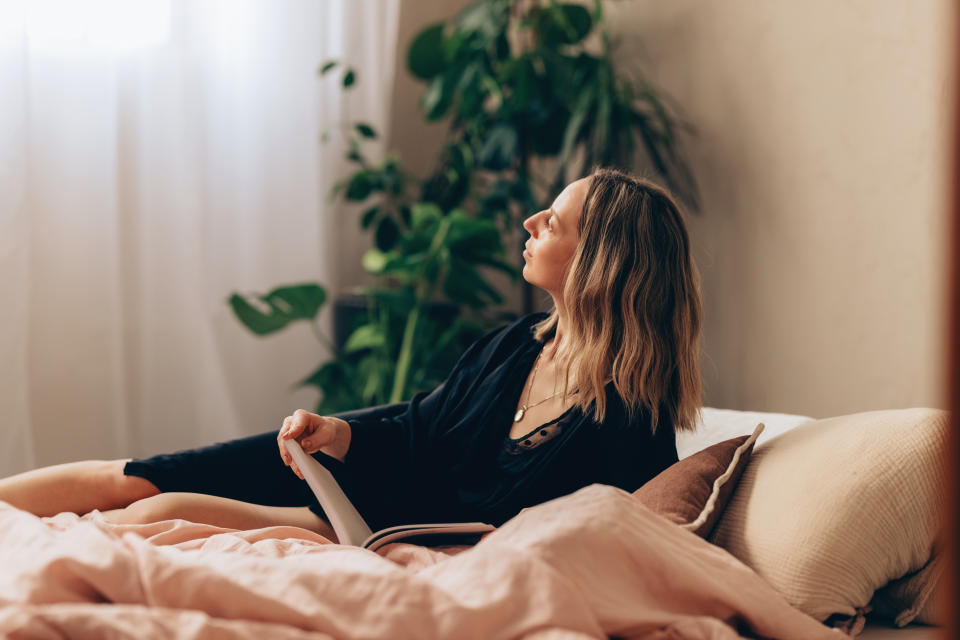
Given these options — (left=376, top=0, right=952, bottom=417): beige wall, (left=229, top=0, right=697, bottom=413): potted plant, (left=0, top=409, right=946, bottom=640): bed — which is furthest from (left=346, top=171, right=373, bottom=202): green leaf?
(left=0, top=409, right=946, bottom=640): bed

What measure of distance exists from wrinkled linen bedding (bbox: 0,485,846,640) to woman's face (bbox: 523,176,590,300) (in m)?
0.52

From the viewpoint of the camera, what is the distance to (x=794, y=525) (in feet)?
3.25

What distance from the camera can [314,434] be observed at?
1342 millimetres

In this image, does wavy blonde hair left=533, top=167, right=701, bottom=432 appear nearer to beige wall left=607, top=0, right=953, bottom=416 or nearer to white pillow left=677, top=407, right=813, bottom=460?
white pillow left=677, top=407, right=813, bottom=460

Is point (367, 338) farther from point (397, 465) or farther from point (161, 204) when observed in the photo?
point (397, 465)

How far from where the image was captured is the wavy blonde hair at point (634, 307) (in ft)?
4.22

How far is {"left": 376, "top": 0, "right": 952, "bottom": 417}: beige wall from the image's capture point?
6.08 feet

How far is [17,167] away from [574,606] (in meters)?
2.01

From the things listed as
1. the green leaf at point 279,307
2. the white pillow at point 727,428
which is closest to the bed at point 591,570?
the white pillow at point 727,428

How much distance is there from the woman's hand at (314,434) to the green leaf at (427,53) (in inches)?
62.7

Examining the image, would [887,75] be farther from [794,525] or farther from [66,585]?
[66,585]

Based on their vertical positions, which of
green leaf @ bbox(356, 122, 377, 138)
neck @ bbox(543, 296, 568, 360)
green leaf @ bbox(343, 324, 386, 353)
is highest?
green leaf @ bbox(356, 122, 377, 138)

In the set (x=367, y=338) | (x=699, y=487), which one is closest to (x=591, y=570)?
(x=699, y=487)

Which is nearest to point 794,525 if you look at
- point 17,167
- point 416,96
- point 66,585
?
point 66,585
